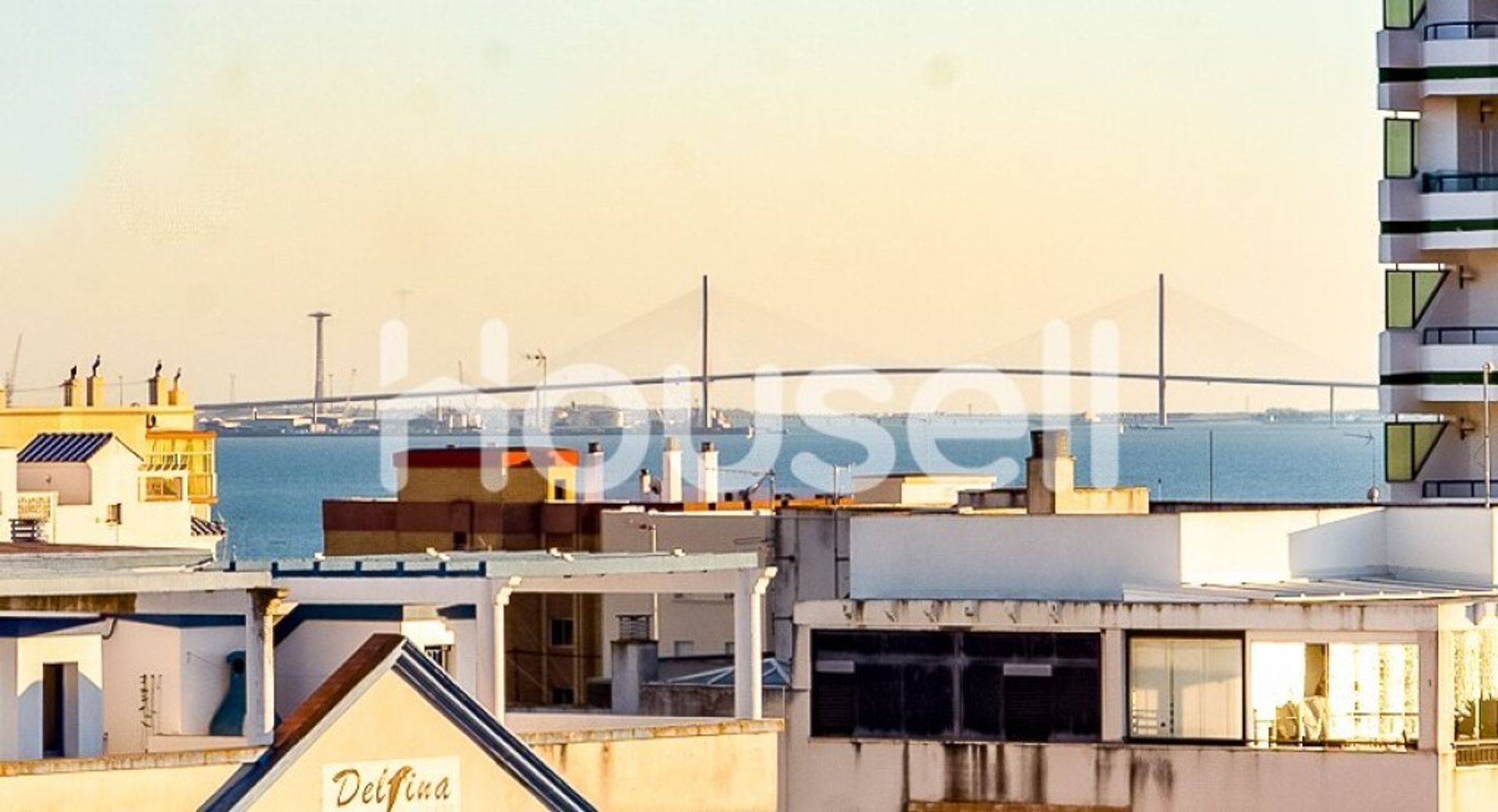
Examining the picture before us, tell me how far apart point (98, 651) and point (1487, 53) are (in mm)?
27040

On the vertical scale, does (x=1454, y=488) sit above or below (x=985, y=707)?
above

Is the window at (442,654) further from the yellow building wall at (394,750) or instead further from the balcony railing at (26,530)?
the balcony railing at (26,530)

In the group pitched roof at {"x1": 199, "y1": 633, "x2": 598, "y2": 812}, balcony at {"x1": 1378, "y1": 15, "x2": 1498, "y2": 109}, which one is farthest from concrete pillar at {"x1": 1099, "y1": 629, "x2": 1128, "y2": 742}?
balcony at {"x1": 1378, "y1": 15, "x2": 1498, "y2": 109}

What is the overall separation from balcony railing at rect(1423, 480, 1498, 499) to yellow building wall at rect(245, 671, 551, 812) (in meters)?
25.0

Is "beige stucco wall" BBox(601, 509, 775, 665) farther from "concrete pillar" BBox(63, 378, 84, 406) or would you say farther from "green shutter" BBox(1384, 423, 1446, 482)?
"concrete pillar" BBox(63, 378, 84, 406)

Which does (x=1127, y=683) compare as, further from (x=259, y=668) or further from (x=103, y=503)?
(x=103, y=503)

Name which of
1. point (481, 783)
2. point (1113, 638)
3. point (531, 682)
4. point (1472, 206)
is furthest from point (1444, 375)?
point (481, 783)

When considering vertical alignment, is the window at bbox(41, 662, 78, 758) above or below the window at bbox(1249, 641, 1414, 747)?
above

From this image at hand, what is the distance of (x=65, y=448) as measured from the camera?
236 ft

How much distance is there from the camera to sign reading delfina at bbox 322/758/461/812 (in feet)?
78.6

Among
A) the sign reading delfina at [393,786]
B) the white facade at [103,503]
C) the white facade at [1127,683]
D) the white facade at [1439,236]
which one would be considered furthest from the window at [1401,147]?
the sign reading delfina at [393,786]

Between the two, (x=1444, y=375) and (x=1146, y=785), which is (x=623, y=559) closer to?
(x=1146, y=785)

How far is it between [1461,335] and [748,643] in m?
21.3

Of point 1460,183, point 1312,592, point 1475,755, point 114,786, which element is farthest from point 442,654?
point 1460,183
